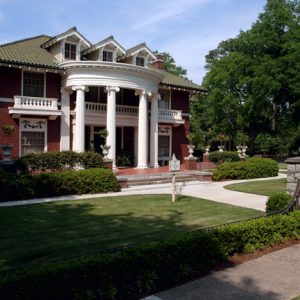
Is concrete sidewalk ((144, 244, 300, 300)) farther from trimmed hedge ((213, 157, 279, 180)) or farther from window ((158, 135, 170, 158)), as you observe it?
window ((158, 135, 170, 158))

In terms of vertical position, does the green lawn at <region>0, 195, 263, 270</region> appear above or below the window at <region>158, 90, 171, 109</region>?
below

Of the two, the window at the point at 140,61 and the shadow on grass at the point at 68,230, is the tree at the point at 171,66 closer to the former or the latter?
the window at the point at 140,61

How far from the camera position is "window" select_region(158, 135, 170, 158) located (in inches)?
1155

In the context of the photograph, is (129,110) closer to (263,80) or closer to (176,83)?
(176,83)

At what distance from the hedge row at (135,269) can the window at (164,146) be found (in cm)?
2091

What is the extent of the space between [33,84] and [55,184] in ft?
33.2

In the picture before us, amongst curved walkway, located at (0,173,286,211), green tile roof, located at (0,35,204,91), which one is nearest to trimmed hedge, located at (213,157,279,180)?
curved walkway, located at (0,173,286,211)

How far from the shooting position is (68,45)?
24.8 metres

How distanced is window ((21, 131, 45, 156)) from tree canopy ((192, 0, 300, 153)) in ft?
85.8

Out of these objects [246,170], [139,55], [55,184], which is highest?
[139,55]

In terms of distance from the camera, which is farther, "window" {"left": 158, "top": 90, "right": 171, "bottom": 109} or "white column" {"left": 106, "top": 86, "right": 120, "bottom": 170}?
"window" {"left": 158, "top": 90, "right": 171, "bottom": 109}

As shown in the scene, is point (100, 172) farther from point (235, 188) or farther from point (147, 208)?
point (235, 188)

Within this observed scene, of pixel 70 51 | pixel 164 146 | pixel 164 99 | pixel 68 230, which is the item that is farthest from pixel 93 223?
pixel 164 99

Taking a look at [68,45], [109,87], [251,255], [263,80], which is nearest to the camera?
[251,255]
